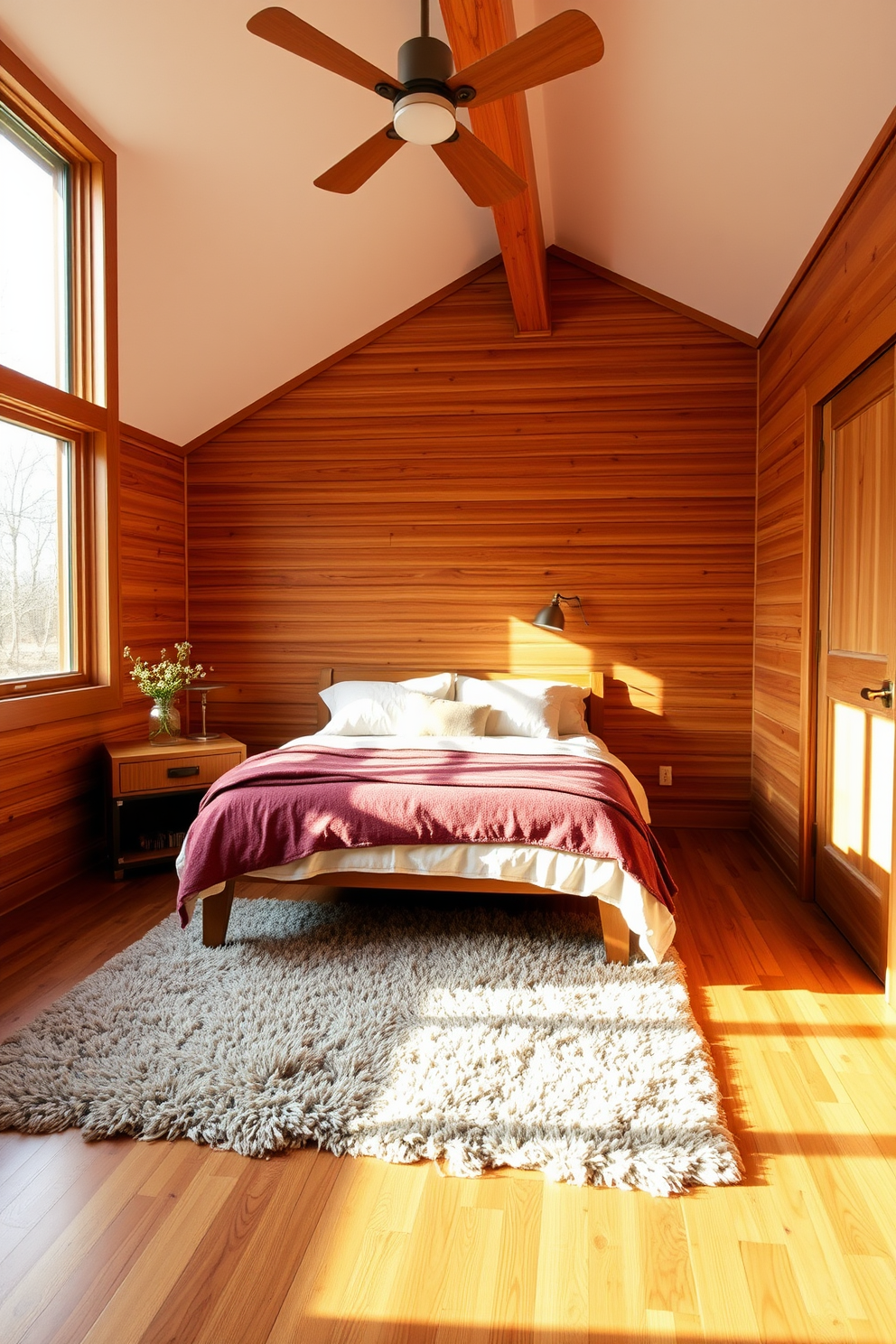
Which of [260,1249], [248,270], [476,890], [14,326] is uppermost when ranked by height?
[248,270]

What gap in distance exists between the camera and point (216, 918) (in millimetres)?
3035

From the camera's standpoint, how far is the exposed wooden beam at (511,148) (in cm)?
240

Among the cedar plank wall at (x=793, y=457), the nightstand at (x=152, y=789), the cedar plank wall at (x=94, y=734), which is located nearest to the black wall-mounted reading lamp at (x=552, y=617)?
the cedar plank wall at (x=793, y=457)

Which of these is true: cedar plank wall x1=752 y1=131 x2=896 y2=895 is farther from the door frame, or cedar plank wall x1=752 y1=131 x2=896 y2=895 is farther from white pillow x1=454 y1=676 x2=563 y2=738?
white pillow x1=454 y1=676 x2=563 y2=738

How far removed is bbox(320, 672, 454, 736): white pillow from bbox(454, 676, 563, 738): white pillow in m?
0.16

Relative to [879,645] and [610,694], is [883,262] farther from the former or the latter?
[610,694]

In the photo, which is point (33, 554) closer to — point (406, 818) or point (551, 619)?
point (406, 818)

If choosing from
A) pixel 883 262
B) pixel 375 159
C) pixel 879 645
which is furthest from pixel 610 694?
pixel 375 159

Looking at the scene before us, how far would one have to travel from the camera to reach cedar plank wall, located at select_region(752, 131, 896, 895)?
281cm

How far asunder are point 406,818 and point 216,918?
743 mm

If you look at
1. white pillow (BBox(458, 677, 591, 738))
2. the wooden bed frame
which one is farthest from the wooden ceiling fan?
white pillow (BBox(458, 677, 591, 738))

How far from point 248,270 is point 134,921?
9.08ft

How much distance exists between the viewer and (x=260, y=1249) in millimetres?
1630

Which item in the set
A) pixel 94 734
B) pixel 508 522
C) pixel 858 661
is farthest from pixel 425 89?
pixel 94 734
